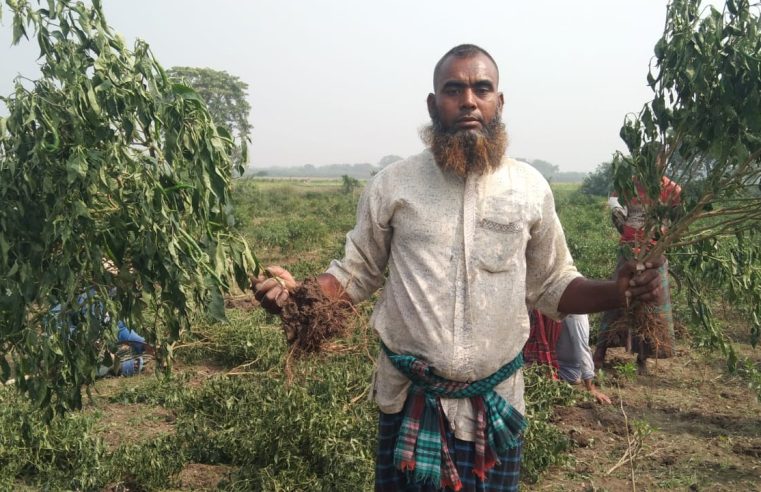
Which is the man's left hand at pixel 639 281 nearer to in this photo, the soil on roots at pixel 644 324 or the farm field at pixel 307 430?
the soil on roots at pixel 644 324

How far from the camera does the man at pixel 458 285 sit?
7.54 ft

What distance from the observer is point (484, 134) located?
240cm

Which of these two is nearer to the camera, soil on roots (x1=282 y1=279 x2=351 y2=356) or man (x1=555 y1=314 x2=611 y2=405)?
soil on roots (x1=282 y1=279 x2=351 y2=356)

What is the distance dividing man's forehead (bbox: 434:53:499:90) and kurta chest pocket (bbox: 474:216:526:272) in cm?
48

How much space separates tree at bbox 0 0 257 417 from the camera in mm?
2158

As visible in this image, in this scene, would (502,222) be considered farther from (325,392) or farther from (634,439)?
(634,439)

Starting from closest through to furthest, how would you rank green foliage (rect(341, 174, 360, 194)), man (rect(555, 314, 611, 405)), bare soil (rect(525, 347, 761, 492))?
bare soil (rect(525, 347, 761, 492)) → man (rect(555, 314, 611, 405)) → green foliage (rect(341, 174, 360, 194))

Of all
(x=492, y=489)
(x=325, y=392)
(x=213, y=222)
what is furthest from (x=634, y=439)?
(x=213, y=222)

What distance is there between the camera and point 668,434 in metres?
4.79

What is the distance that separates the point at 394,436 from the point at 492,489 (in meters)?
0.37

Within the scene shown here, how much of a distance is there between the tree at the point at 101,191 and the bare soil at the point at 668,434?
222 cm

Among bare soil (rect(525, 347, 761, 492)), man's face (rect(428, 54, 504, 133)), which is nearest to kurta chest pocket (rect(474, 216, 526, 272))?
man's face (rect(428, 54, 504, 133))

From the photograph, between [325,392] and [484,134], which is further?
[325,392]

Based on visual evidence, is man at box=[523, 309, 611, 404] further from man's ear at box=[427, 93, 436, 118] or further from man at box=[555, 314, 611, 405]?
man's ear at box=[427, 93, 436, 118]
